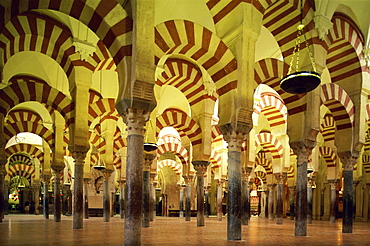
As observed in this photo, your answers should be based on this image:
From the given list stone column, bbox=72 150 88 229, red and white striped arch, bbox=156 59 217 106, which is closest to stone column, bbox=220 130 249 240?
stone column, bbox=72 150 88 229

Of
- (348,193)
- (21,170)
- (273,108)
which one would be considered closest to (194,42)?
(348,193)

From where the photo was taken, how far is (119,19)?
492 centimetres

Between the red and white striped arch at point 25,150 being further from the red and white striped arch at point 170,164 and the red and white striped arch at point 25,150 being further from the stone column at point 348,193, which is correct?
the stone column at point 348,193

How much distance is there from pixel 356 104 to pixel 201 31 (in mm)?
4115

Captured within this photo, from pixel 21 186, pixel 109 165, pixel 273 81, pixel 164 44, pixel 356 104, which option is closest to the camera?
pixel 164 44

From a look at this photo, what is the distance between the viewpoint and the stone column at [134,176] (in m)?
Result: 4.36

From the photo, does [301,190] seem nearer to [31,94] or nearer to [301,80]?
[301,80]

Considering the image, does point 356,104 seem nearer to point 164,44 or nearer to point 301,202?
point 301,202

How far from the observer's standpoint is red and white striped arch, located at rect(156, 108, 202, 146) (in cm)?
973

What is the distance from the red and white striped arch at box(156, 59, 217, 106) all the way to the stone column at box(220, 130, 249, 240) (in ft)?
13.4

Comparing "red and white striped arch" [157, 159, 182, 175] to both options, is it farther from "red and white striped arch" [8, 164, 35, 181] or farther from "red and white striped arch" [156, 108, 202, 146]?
"red and white striped arch" [8, 164, 35, 181]

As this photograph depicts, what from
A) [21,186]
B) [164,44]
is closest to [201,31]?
[164,44]

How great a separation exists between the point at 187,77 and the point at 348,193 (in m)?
5.01

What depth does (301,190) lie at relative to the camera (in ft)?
21.5
